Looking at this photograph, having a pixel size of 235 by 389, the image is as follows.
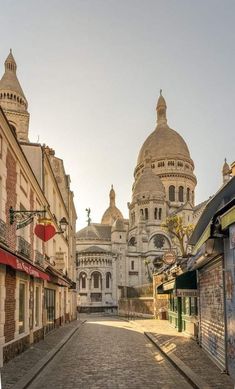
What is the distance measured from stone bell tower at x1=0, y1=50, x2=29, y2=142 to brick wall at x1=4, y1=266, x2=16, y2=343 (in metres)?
51.8

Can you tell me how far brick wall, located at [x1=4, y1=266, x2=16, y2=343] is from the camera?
1366cm

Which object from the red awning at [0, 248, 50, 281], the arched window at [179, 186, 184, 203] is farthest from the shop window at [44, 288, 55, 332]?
the arched window at [179, 186, 184, 203]

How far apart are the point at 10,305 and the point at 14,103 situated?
2308 inches

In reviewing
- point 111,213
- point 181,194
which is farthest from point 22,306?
point 111,213

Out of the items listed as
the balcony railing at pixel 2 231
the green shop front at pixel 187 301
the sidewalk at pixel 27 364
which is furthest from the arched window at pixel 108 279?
the balcony railing at pixel 2 231

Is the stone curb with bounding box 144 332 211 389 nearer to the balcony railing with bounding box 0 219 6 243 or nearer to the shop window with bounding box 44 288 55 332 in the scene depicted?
the balcony railing with bounding box 0 219 6 243

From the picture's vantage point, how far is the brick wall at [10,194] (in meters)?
14.1

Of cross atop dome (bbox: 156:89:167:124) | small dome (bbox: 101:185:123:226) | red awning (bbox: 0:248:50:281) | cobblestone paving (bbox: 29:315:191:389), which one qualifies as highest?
cross atop dome (bbox: 156:89:167:124)

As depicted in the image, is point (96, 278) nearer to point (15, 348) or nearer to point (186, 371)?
point (15, 348)

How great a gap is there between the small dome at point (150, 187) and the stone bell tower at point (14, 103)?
30537 millimetres

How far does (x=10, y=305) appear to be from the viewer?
14242mm

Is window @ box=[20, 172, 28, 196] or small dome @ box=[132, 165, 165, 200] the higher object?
small dome @ box=[132, 165, 165, 200]

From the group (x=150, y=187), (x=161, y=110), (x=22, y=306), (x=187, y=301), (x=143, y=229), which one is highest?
(x=161, y=110)

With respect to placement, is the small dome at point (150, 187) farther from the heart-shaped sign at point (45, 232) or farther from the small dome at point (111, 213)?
the heart-shaped sign at point (45, 232)
